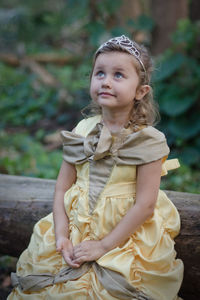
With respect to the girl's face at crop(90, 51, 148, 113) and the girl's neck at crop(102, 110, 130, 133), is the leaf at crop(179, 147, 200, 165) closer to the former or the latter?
the girl's neck at crop(102, 110, 130, 133)

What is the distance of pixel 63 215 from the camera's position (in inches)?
84.1

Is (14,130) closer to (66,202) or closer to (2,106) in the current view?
(2,106)

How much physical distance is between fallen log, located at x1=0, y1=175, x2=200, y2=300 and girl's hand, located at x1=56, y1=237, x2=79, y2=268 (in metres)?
0.51

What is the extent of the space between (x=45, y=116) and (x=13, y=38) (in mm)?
4662

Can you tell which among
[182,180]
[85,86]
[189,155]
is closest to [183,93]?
[189,155]

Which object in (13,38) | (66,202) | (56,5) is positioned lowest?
(66,202)

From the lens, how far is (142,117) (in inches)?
81.0

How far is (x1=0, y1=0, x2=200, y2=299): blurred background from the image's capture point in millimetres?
4925

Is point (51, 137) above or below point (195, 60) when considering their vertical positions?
below

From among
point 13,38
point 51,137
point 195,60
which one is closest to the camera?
point 195,60

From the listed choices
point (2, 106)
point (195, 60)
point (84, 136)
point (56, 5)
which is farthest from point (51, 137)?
point (56, 5)

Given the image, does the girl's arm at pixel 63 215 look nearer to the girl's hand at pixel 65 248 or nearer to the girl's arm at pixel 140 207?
the girl's hand at pixel 65 248

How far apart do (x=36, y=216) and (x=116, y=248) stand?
81 cm

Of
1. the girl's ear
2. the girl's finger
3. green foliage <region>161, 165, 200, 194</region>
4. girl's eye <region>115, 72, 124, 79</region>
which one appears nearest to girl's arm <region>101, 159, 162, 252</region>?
the girl's finger
